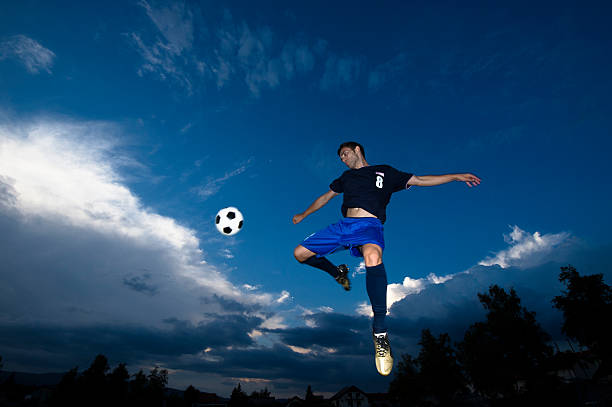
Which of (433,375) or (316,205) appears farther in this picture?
(433,375)

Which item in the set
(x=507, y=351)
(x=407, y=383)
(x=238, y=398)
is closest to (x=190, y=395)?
(x=238, y=398)

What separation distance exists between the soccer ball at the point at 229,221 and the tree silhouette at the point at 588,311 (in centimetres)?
3325

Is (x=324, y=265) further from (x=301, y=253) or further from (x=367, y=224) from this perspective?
(x=367, y=224)

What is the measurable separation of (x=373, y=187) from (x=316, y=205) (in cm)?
144

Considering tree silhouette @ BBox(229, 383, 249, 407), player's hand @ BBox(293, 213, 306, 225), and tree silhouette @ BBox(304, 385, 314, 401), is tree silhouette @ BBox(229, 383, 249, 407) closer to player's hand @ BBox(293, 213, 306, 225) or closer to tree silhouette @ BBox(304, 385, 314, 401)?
tree silhouette @ BBox(304, 385, 314, 401)

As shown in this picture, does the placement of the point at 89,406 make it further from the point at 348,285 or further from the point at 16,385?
the point at 16,385

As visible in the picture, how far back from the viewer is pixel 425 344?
37.8 metres

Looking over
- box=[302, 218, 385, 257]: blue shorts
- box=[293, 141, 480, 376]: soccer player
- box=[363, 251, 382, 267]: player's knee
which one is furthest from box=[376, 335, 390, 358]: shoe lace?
box=[302, 218, 385, 257]: blue shorts

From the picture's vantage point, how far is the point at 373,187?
16.5ft

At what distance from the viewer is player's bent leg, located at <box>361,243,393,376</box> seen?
13.7 feet

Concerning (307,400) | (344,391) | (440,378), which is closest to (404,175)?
(440,378)

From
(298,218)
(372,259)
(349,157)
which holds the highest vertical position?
(349,157)

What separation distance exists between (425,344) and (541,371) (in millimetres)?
11950

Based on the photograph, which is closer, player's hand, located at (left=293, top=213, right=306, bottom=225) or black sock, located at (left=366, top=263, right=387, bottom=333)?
black sock, located at (left=366, top=263, right=387, bottom=333)
